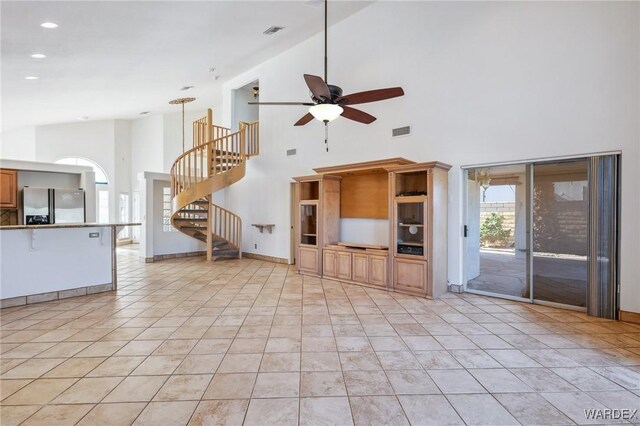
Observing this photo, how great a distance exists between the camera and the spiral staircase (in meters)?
7.88

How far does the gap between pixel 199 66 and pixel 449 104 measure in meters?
5.81

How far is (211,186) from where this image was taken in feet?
26.0

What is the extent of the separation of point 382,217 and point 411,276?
138cm

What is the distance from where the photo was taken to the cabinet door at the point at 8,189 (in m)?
7.54

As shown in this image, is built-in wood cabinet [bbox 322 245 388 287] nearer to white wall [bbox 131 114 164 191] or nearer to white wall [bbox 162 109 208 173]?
white wall [bbox 162 109 208 173]

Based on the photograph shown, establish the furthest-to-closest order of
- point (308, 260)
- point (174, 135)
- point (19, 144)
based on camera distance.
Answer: point (174, 135), point (19, 144), point (308, 260)

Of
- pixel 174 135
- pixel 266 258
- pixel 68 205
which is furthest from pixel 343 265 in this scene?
pixel 174 135

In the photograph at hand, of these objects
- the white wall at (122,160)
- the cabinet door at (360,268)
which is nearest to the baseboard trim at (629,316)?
the cabinet door at (360,268)

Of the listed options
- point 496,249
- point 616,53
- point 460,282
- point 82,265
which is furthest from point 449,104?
point 82,265

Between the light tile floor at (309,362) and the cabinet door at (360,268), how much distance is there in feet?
3.27

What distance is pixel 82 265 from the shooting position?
201 inches

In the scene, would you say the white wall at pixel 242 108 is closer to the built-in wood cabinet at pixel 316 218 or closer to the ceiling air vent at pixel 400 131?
the built-in wood cabinet at pixel 316 218

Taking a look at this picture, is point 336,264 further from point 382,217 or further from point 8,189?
point 8,189

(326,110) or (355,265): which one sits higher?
(326,110)
